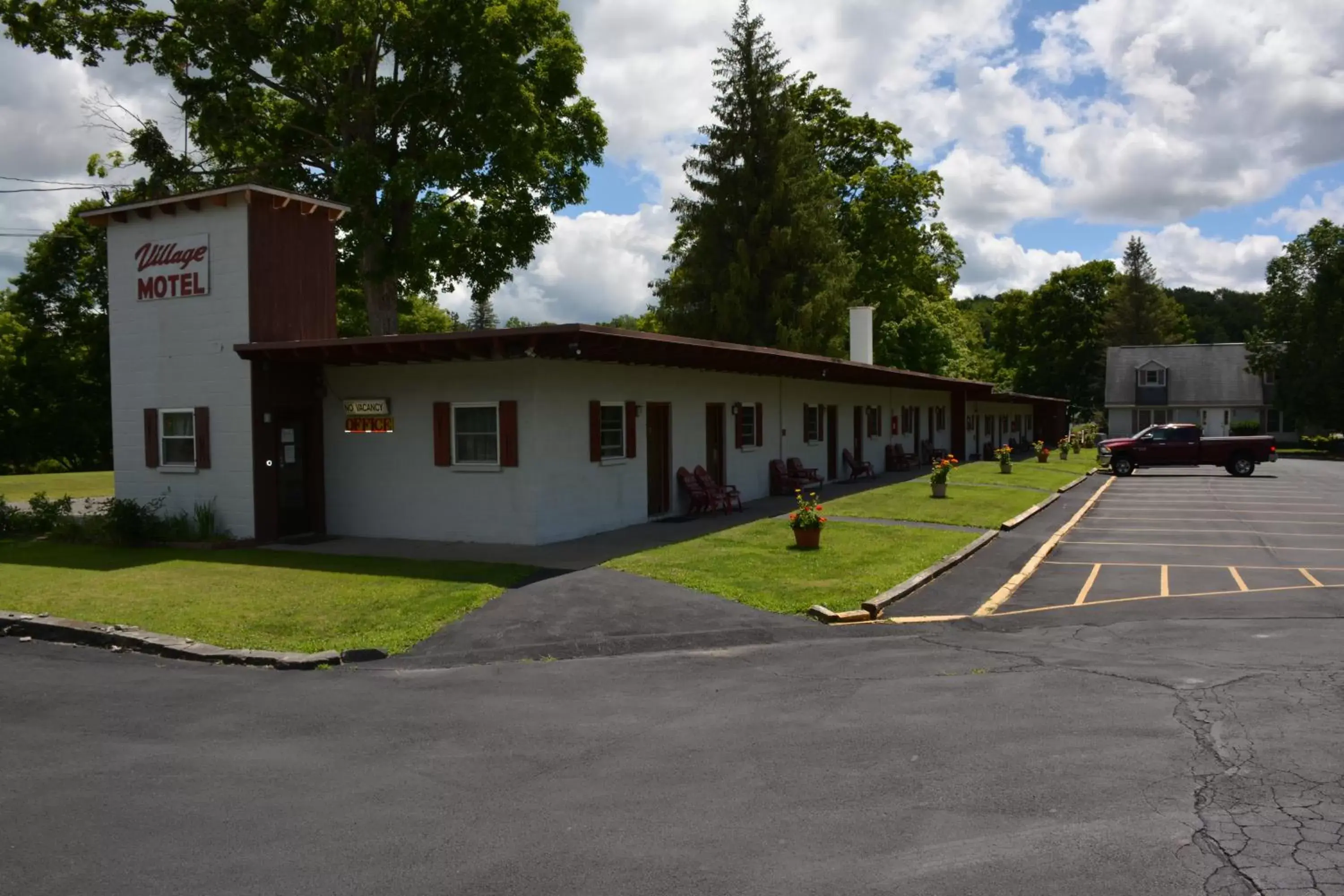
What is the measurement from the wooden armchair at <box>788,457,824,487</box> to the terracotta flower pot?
910 cm

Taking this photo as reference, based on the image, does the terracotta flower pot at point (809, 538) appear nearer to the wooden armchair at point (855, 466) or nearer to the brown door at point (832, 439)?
the brown door at point (832, 439)

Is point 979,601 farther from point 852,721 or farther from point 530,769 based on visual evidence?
point 530,769

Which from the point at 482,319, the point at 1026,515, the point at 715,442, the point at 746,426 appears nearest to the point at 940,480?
the point at 1026,515

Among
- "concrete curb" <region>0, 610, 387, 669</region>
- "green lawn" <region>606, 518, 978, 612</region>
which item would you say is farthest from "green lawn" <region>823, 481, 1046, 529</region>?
"concrete curb" <region>0, 610, 387, 669</region>

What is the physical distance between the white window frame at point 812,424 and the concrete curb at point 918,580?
926 cm

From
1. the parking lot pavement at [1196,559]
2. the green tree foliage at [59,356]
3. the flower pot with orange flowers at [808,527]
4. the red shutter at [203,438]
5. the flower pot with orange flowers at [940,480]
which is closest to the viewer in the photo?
the parking lot pavement at [1196,559]

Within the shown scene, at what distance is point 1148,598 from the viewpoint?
11922 mm

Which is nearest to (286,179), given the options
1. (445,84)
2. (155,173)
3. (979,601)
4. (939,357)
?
(155,173)

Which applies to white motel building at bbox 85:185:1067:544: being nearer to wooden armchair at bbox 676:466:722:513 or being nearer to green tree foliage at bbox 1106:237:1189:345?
wooden armchair at bbox 676:466:722:513

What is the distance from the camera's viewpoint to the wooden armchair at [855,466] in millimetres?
28672

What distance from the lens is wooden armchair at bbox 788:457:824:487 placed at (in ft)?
Result: 79.9

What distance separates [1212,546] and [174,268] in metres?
18.3

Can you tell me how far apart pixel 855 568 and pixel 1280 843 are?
8.73 m

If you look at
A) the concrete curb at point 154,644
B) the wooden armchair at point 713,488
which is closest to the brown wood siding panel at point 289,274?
the concrete curb at point 154,644
